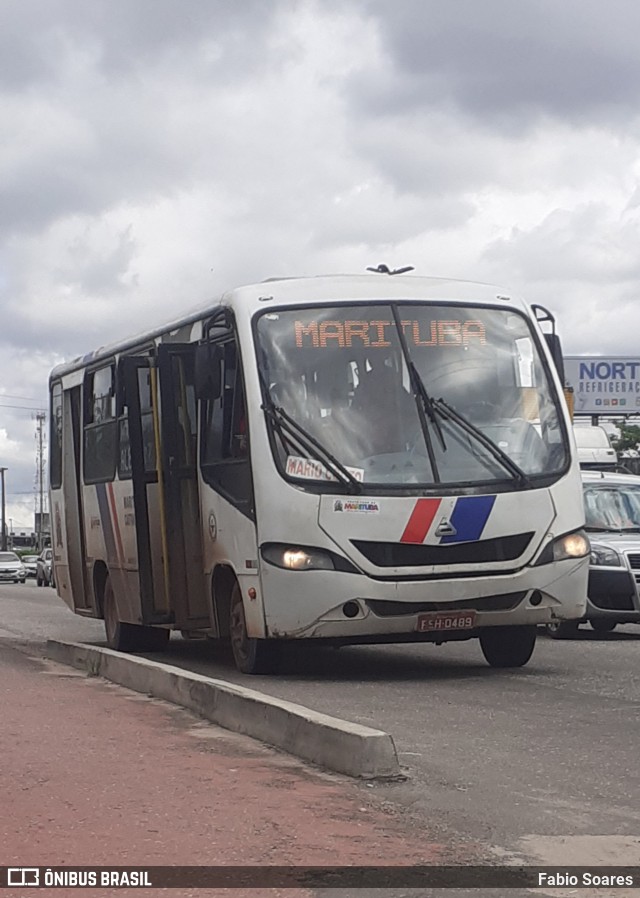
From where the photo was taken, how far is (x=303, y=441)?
1262 cm

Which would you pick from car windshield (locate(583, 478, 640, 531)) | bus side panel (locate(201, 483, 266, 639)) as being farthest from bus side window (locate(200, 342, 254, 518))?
car windshield (locate(583, 478, 640, 531))

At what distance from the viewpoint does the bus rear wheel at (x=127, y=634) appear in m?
17.0

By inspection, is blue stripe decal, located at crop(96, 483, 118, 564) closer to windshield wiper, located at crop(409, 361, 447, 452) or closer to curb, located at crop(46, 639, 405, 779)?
curb, located at crop(46, 639, 405, 779)

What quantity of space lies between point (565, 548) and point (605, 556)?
5.48 m

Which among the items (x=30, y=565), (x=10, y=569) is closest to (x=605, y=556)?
(x=10, y=569)

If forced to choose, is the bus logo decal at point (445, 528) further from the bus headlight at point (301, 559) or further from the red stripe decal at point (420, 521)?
the bus headlight at point (301, 559)

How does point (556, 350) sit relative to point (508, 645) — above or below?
above

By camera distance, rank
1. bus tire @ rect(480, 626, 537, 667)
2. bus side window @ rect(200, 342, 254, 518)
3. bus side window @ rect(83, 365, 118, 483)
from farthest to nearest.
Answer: bus side window @ rect(83, 365, 118, 483), bus tire @ rect(480, 626, 537, 667), bus side window @ rect(200, 342, 254, 518)

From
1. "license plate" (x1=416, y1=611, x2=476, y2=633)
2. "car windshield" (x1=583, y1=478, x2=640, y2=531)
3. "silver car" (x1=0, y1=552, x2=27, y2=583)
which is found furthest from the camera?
"silver car" (x1=0, y1=552, x2=27, y2=583)

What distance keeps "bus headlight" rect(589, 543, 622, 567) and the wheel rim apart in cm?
583

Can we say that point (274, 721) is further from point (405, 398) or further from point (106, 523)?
point (106, 523)

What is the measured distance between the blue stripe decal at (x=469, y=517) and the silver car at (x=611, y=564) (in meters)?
5.70

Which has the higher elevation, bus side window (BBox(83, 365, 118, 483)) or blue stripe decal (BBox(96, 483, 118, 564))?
bus side window (BBox(83, 365, 118, 483))

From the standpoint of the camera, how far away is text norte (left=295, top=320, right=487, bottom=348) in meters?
13.1
